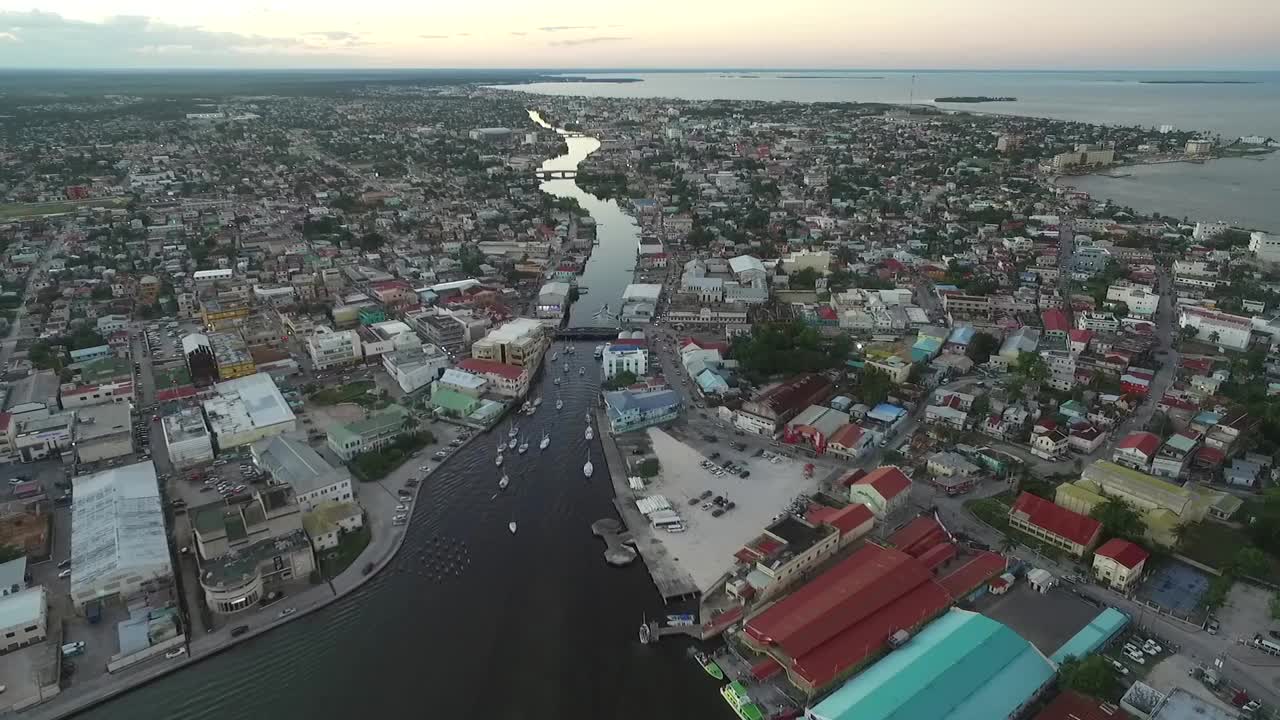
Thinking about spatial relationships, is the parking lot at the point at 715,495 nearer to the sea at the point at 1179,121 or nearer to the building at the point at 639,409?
the building at the point at 639,409

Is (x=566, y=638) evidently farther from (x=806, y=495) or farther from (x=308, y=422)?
(x=308, y=422)

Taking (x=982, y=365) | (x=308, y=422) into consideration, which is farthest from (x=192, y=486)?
(x=982, y=365)

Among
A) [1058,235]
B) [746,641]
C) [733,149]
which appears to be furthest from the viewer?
[733,149]

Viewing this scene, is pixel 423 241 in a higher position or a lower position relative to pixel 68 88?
lower

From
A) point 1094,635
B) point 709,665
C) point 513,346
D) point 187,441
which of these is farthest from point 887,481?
point 187,441

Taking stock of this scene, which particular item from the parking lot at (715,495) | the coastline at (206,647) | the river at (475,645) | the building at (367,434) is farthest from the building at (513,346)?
the coastline at (206,647)

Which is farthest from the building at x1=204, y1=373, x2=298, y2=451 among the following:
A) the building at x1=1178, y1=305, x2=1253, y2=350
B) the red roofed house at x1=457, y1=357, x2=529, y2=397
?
the building at x1=1178, y1=305, x2=1253, y2=350

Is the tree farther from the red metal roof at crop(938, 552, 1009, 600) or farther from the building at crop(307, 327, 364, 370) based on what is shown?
the building at crop(307, 327, 364, 370)
